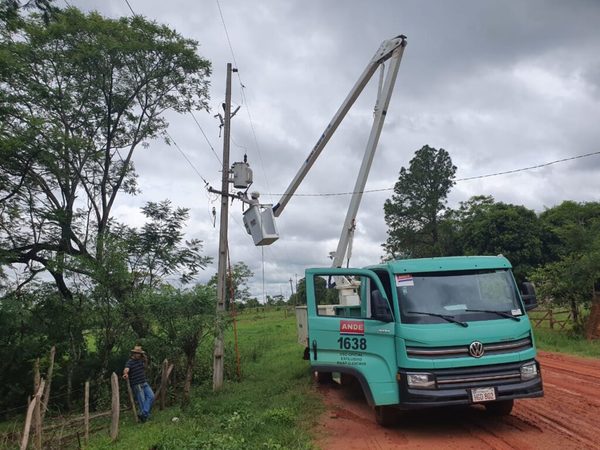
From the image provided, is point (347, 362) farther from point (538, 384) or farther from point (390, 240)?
point (390, 240)

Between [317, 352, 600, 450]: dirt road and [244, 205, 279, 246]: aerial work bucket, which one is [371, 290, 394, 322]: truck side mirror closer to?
[317, 352, 600, 450]: dirt road

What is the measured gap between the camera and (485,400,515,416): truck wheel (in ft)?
24.2

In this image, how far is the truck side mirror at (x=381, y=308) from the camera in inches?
270

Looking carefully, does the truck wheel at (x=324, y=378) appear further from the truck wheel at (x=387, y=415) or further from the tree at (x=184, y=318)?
the truck wheel at (x=387, y=415)

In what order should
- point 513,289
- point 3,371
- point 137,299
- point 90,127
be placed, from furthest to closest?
point 90,127, point 3,371, point 137,299, point 513,289

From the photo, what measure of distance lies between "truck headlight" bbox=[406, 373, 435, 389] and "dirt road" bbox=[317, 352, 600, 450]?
0.76 m

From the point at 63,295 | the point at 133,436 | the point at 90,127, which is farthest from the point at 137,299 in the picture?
the point at 90,127

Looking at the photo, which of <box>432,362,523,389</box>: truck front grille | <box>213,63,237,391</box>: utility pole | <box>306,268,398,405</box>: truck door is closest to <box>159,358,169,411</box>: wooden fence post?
<box>213,63,237,391</box>: utility pole

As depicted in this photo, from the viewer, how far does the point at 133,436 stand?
8500mm

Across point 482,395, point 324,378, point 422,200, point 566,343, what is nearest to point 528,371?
point 482,395

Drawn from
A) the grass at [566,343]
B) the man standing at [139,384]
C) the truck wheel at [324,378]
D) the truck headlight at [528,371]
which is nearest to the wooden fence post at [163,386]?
the man standing at [139,384]

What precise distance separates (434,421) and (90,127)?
46.5ft

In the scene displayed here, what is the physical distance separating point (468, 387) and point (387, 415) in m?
1.42

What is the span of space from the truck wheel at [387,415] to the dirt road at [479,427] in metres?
0.09
